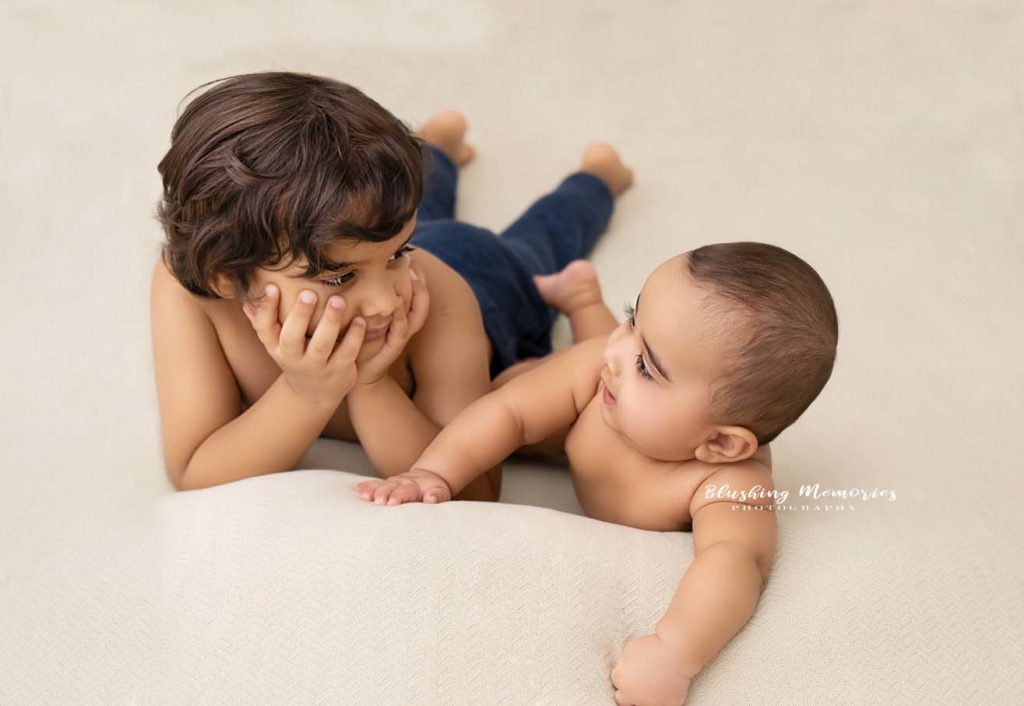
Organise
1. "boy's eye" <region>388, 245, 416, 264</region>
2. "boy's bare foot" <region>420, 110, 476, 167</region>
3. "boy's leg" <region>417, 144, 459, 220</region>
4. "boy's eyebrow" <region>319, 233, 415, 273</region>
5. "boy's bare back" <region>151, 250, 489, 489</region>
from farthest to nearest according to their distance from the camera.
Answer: "boy's bare foot" <region>420, 110, 476, 167</region> → "boy's leg" <region>417, 144, 459, 220</region> → "boy's bare back" <region>151, 250, 489, 489</region> → "boy's eye" <region>388, 245, 416, 264</region> → "boy's eyebrow" <region>319, 233, 415, 273</region>

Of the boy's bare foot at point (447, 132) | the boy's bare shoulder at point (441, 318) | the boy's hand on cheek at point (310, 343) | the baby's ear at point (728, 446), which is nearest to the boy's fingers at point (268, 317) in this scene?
the boy's hand on cheek at point (310, 343)

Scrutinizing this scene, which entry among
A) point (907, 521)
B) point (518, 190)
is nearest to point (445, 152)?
point (518, 190)

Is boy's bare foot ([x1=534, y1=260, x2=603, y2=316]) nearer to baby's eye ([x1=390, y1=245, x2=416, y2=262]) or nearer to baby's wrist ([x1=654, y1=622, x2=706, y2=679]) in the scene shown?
baby's eye ([x1=390, y1=245, x2=416, y2=262])

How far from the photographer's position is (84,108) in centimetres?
182

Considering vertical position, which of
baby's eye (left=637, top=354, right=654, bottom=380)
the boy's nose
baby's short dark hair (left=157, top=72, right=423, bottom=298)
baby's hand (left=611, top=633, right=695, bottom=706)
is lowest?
baby's hand (left=611, top=633, right=695, bottom=706)

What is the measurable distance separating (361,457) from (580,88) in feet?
3.60

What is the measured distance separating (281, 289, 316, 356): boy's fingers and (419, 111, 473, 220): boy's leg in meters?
0.68

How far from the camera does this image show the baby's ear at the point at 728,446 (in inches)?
43.8

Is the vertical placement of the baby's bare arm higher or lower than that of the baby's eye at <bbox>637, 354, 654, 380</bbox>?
lower

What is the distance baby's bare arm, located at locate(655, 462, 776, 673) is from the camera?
101 cm

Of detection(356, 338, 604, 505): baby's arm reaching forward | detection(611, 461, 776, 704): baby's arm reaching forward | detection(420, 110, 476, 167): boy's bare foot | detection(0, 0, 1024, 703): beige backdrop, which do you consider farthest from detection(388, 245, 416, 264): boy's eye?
detection(420, 110, 476, 167): boy's bare foot

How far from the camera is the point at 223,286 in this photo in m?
1.19

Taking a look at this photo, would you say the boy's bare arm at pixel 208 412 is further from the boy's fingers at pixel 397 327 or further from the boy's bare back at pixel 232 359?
the boy's fingers at pixel 397 327

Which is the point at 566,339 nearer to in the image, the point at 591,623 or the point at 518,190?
the point at 518,190
